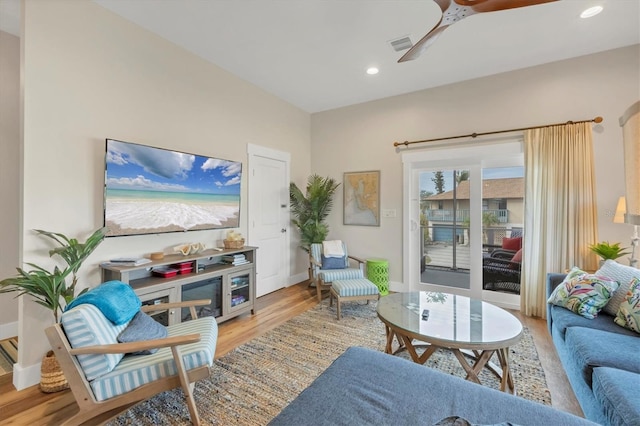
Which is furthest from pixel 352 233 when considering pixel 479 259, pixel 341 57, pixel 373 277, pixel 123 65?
pixel 123 65

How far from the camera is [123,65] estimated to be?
8.67ft

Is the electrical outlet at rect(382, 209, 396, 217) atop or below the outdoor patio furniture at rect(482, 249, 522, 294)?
atop

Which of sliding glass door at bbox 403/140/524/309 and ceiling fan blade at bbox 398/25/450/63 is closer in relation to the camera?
ceiling fan blade at bbox 398/25/450/63

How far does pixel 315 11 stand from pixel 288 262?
3468 mm

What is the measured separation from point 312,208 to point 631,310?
364 centimetres

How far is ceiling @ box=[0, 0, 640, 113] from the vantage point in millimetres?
2479

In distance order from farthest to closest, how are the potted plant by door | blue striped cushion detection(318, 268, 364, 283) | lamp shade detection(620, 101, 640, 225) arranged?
1. blue striped cushion detection(318, 268, 364, 283)
2. the potted plant by door
3. lamp shade detection(620, 101, 640, 225)

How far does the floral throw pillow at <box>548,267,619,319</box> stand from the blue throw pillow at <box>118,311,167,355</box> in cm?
306

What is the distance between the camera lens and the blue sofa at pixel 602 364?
4.12 feet

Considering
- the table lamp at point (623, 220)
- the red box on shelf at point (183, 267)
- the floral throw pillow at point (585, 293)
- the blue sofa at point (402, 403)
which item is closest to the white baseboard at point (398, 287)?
the floral throw pillow at point (585, 293)

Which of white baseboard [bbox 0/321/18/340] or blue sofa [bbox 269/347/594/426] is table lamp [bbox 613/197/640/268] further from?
white baseboard [bbox 0/321/18/340]

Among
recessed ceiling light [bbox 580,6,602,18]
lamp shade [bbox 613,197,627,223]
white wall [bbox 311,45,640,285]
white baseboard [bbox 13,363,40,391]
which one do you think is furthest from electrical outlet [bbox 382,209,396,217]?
white baseboard [bbox 13,363,40,391]

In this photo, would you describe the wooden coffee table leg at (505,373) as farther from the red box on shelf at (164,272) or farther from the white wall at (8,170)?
the white wall at (8,170)

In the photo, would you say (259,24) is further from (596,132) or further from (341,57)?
(596,132)
